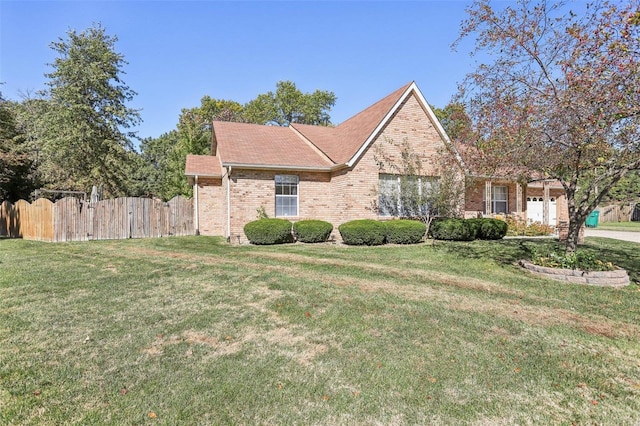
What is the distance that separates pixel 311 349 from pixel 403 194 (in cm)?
1190

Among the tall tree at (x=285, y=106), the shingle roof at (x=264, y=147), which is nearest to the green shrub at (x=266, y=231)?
the shingle roof at (x=264, y=147)

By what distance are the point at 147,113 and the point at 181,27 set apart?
1803cm

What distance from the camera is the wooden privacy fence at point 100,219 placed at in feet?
48.2

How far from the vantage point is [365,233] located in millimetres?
13367

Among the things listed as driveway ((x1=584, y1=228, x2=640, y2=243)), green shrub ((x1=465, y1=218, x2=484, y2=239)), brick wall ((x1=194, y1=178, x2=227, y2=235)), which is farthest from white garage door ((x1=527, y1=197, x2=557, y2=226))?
brick wall ((x1=194, y1=178, x2=227, y2=235))

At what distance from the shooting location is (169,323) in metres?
5.04

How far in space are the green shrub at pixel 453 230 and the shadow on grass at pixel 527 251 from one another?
2.05 ft

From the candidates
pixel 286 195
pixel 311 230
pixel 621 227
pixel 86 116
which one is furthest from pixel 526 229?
pixel 86 116

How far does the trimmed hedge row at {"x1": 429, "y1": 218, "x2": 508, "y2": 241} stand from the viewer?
14.7 metres

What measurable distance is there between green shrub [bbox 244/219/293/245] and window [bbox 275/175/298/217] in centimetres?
168

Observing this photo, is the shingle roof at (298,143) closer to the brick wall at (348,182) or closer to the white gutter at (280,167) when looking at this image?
the white gutter at (280,167)

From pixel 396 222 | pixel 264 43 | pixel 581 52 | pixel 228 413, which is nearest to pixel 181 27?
pixel 264 43

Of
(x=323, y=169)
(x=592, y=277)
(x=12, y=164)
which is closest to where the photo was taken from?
(x=592, y=277)

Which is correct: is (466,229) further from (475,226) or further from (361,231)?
(361,231)
